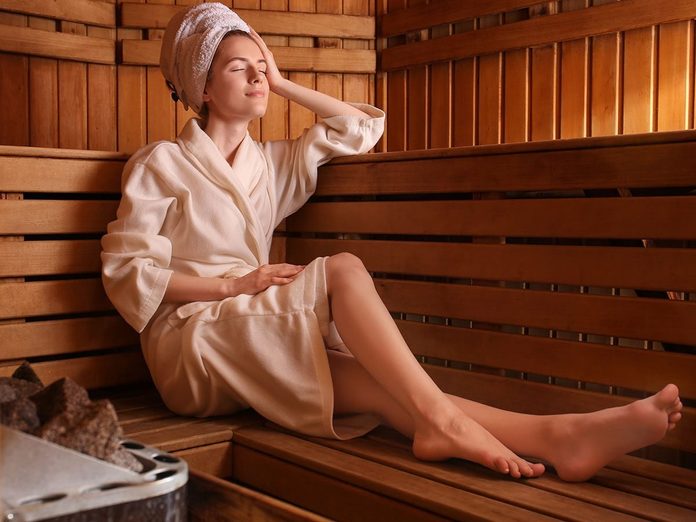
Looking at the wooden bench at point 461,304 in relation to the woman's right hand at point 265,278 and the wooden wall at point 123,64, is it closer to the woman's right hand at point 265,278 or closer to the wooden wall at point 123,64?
the woman's right hand at point 265,278

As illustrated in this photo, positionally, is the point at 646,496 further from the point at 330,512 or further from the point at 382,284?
the point at 382,284

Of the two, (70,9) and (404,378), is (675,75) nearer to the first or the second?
(404,378)

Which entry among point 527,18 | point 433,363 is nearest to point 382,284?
point 433,363

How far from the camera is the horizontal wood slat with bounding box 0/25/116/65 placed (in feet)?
9.10

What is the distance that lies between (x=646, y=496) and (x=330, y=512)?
57 centimetres

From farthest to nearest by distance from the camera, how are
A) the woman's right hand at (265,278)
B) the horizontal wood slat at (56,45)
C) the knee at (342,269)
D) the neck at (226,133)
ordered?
the horizontal wood slat at (56,45) → the neck at (226,133) → the woman's right hand at (265,278) → the knee at (342,269)

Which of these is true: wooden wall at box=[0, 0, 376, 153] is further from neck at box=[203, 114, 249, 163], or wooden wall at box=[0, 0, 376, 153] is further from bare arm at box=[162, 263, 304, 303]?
bare arm at box=[162, 263, 304, 303]

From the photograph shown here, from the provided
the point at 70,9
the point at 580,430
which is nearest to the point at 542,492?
the point at 580,430

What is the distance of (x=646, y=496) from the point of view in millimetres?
1511

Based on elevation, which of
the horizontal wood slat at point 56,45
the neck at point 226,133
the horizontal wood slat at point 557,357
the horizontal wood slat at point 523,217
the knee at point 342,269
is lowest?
the horizontal wood slat at point 557,357

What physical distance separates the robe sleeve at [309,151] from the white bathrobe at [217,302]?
2 cm

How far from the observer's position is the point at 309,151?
234 cm

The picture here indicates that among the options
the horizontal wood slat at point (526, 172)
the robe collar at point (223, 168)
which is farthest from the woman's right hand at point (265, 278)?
the horizontal wood slat at point (526, 172)

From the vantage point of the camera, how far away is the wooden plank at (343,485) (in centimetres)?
144
